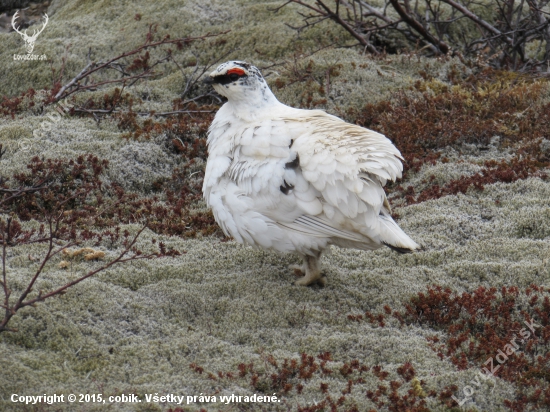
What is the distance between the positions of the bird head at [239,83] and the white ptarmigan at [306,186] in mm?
311

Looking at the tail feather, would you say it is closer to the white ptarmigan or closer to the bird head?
the white ptarmigan

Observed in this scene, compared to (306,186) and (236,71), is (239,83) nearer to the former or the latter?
(236,71)

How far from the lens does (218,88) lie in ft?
20.5

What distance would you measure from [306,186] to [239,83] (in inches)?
55.2

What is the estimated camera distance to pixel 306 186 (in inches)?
211

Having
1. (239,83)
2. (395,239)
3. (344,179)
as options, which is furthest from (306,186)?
(239,83)

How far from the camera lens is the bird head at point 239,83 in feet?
20.0

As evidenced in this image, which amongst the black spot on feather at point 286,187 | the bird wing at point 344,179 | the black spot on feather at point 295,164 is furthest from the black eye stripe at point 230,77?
the black spot on feather at point 286,187

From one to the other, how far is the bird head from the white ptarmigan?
311mm

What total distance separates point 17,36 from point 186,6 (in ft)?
11.8

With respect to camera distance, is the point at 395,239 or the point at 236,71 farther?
the point at 236,71

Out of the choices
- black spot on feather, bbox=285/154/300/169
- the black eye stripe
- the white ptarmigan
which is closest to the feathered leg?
the white ptarmigan

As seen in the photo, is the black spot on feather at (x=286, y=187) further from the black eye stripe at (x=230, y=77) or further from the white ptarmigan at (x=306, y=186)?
the black eye stripe at (x=230, y=77)

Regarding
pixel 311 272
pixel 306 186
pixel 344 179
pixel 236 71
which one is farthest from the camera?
pixel 236 71
